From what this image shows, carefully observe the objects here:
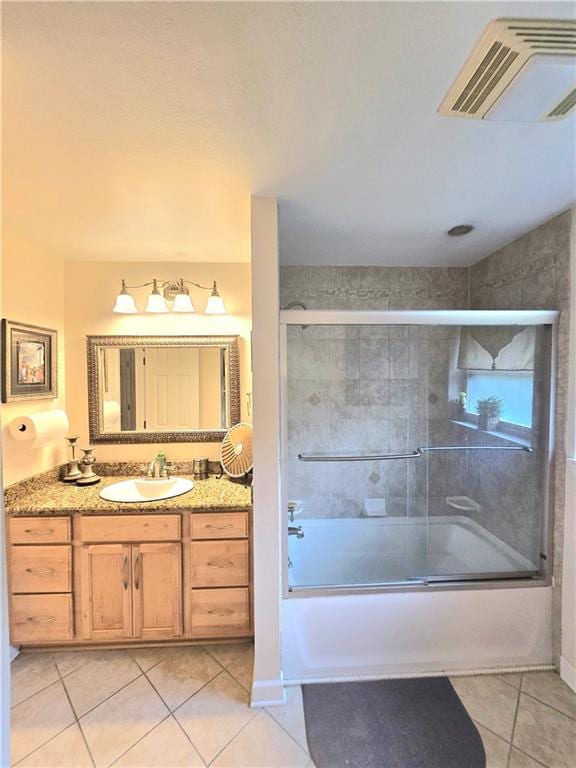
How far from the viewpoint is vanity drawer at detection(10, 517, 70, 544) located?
1848 mm

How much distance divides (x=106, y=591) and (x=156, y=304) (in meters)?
1.73

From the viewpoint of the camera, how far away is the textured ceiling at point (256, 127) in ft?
2.62

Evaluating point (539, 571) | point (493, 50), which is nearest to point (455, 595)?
point (539, 571)

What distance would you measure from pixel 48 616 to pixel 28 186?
2.17m

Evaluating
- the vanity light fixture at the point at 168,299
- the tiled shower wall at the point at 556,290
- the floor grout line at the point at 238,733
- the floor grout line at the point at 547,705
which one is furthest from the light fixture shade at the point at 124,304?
the floor grout line at the point at 547,705

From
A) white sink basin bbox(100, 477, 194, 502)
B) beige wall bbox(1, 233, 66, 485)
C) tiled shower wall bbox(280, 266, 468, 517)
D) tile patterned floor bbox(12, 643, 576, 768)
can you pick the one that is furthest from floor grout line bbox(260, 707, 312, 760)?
beige wall bbox(1, 233, 66, 485)

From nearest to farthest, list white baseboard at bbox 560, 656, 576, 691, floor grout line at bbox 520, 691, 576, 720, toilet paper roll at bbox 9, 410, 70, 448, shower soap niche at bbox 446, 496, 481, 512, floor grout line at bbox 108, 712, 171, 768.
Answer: floor grout line at bbox 108, 712, 171, 768, floor grout line at bbox 520, 691, 576, 720, white baseboard at bbox 560, 656, 576, 691, toilet paper roll at bbox 9, 410, 70, 448, shower soap niche at bbox 446, 496, 481, 512

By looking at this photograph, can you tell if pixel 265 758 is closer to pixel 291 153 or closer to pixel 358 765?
pixel 358 765

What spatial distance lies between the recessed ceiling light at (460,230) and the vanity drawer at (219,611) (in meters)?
2.36

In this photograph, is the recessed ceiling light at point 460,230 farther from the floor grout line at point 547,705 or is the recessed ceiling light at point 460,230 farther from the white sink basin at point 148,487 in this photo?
the floor grout line at point 547,705

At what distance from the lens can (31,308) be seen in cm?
210

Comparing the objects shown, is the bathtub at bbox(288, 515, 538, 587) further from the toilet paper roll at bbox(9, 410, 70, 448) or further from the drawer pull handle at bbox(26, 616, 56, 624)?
the toilet paper roll at bbox(9, 410, 70, 448)

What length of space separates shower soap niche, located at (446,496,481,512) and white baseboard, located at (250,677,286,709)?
148cm

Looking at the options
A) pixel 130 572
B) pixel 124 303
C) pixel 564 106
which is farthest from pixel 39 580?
pixel 564 106
